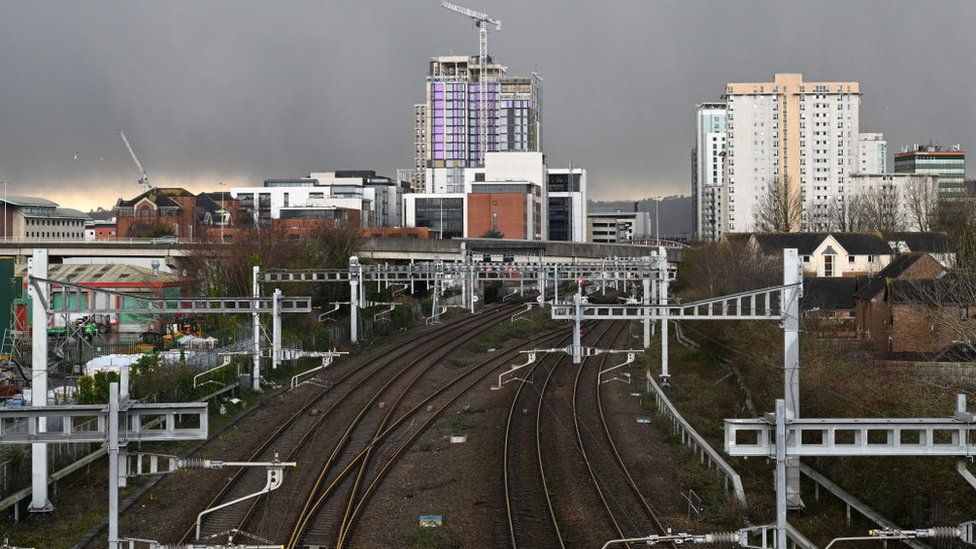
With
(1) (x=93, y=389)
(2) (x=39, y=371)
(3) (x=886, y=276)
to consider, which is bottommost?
(1) (x=93, y=389)

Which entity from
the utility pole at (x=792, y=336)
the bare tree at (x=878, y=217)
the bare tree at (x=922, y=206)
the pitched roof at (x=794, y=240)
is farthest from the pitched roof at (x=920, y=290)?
the bare tree at (x=922, y=206)

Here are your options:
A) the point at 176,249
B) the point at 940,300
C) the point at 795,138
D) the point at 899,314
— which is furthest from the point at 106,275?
the point at 795,138

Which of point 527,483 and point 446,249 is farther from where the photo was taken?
point 446,249

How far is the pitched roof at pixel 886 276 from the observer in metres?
33.2

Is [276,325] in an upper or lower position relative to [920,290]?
lower

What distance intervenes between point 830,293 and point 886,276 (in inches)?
128

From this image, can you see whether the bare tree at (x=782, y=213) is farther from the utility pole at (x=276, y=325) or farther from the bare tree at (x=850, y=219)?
the utility pole at (x=276, y=325)

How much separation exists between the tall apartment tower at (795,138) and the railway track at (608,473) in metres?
72.9

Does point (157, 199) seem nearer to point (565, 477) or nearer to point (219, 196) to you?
point (219, 196)

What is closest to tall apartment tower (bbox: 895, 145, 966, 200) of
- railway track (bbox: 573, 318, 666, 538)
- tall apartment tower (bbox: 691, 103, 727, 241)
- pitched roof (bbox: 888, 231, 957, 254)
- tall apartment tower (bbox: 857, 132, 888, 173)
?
tall apartment tower (bbox: 857, 132, 888, 173)

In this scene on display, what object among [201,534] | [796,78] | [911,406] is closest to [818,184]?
[796,78]

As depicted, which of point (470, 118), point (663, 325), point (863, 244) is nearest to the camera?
point (663, 325)

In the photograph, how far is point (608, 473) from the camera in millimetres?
15812

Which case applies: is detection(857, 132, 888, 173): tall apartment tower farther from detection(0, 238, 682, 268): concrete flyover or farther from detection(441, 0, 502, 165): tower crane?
detection(0, 238, 682, 268): concrete flyover
